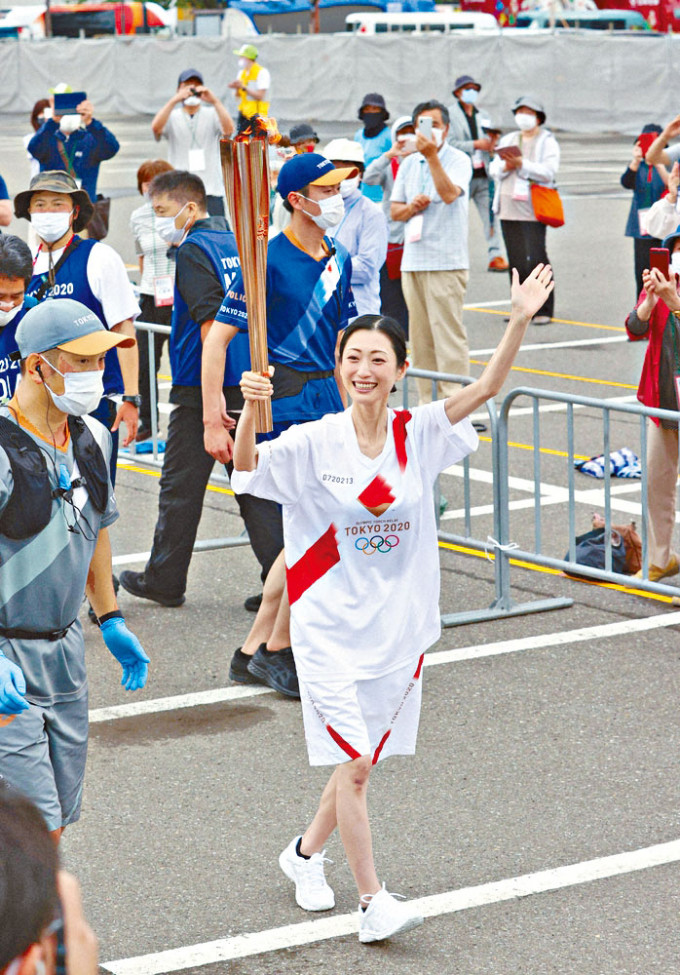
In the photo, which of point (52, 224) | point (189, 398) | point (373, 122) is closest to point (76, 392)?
point (52, 224)

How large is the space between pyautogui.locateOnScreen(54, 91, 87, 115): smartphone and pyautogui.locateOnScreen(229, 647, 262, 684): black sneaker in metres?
9.69

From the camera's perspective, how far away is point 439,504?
9094mm

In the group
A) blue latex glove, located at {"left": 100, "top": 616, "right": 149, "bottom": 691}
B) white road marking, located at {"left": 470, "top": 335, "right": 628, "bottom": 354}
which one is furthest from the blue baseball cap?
white road marking, located at {"left": 470, "top": 335, "right": 628, "bottom": 354}

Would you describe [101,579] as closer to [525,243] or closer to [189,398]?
[189,398]

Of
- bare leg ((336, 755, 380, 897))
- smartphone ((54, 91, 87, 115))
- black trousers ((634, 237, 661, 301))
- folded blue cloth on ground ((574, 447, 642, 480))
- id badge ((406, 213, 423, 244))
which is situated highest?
smartphone ((54, 91, 87, 115))

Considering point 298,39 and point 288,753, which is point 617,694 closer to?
point 288,753

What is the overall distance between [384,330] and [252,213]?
621 millimetres

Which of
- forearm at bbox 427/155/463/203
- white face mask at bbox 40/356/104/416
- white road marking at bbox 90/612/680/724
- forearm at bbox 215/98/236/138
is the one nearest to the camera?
white face mask at bbox 40/356/104/416

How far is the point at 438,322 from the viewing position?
1148 cm

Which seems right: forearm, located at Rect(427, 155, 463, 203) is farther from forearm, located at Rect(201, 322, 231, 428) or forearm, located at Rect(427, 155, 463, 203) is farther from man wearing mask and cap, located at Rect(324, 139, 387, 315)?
forearm, located at Rect(201, 322, 231, 428)

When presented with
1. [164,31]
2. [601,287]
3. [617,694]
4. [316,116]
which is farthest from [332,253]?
[164,31]

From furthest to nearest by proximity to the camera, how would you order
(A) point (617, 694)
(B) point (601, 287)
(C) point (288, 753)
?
(B) point (601, 287), (A) point (617, 694), (C) point (288, 753)

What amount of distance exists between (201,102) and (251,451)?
39.6ft

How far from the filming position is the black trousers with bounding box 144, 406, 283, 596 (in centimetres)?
789
